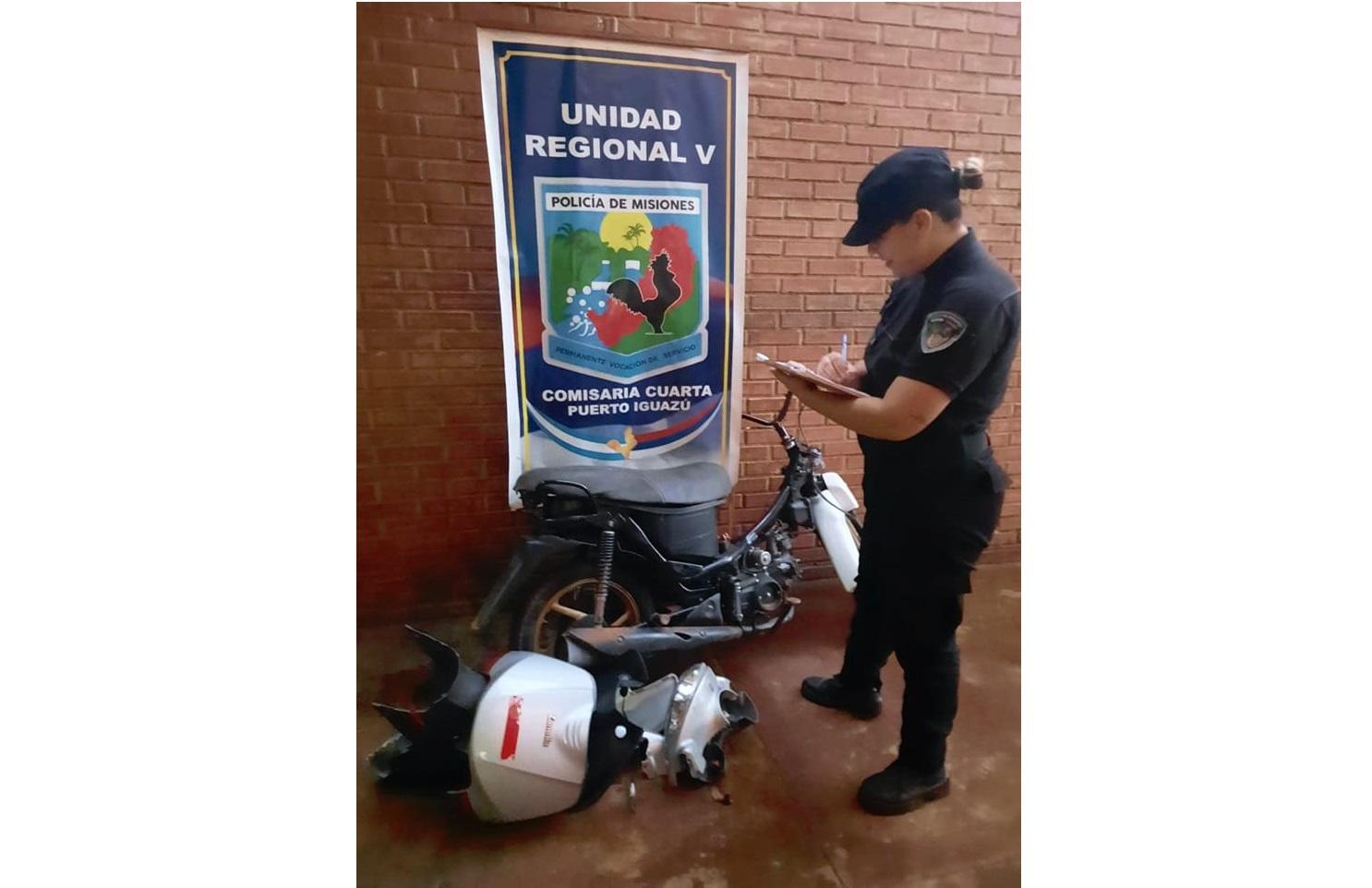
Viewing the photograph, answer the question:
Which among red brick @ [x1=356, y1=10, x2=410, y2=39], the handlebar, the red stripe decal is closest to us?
red brick @ [x1=356, y1=10, x2=410, y2=39]

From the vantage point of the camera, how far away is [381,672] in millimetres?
1228

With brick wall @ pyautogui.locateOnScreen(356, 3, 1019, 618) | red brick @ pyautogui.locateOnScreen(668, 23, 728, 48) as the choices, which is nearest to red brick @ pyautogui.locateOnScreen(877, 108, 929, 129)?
brick wall @ pyautogui.locateOnScreen(356, 3, 1019, 618)

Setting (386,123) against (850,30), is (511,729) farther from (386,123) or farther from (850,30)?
(850,30)

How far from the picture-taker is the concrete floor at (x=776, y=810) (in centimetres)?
121

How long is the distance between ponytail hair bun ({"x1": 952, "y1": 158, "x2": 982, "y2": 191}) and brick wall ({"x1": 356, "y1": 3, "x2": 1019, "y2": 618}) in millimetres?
28

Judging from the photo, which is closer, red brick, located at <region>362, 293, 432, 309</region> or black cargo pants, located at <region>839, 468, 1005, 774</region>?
red brick, located at <region>362, 293, 432, 309</region>

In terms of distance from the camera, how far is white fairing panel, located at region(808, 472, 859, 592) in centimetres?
135

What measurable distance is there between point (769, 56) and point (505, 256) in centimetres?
59

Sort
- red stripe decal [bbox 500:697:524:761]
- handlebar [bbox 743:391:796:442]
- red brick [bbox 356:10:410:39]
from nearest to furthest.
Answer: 1. red brick [bbox 356:10:410:39]
2. red stripe decal [bbox 500:697:524:761]
3. handlebar [bbox 743:391:796:442]

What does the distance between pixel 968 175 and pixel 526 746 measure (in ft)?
4.39

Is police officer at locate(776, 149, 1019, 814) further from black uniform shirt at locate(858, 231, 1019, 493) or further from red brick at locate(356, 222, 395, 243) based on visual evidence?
red brick at locate(356, 222, 395, 243)

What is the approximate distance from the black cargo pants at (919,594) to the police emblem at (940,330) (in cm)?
27

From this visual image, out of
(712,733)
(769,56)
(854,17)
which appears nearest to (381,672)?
(712,733)

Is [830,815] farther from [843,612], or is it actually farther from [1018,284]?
→ [1018,284]
